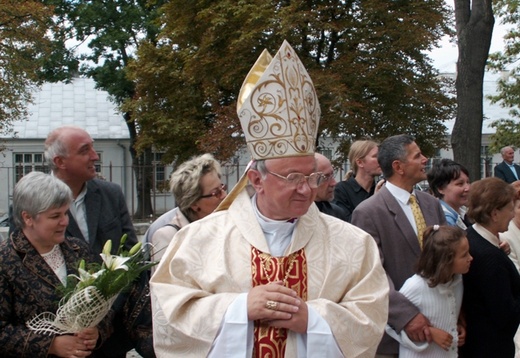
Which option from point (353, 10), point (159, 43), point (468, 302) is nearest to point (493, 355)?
point (468, 302)

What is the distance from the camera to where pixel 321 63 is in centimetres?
1956

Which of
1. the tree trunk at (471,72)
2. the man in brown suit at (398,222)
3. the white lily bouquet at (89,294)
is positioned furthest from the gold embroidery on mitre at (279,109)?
the tree trunk at (471,72)

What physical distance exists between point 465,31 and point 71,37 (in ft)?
62.4

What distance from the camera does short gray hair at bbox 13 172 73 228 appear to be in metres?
3.79

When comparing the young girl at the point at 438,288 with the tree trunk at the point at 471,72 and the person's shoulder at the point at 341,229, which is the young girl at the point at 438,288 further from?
the tree trunk at the point at 471,72

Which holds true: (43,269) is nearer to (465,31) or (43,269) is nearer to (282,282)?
(282,282)

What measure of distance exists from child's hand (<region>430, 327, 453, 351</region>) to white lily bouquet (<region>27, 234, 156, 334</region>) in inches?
68.4

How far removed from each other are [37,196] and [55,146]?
0.88 m

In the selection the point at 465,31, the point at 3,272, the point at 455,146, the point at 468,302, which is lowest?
the point at 468,302

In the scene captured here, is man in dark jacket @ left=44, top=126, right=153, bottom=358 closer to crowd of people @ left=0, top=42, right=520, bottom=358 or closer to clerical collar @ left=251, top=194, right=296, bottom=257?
crowd of people @ left=0, top=42, right=520, bottom=358

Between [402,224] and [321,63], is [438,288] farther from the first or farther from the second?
[321,63]

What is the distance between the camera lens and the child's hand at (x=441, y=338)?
4316 millimetres

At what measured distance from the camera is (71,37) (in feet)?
86.5

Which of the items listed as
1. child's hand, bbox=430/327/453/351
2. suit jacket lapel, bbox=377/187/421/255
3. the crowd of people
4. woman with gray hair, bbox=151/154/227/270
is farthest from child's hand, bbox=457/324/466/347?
woman with gray hair, bbox=151/154/227/270
